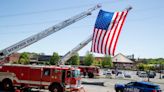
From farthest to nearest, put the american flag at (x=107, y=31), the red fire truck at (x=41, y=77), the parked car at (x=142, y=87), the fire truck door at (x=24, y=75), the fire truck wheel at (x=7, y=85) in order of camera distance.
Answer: the fire truck wheel at (x=7, y=85) → the fire truck door at (x=24, y=75) → the american flag at (x=107, y=31) → the red fire truck at (x=41, y=77) → the parked car at (x=142, y=87)

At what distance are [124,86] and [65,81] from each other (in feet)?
17.0

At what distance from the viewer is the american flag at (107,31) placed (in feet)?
82.5

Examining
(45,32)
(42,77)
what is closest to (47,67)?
(42,77)

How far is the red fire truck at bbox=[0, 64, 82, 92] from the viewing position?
24828 millimetres

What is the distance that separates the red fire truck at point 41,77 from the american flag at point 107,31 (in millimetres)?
3131

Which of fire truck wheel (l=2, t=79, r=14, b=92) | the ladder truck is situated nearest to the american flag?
the ladder truck

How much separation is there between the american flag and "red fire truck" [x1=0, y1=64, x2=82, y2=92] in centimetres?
313

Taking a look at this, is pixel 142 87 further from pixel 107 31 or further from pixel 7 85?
pixel 7 85

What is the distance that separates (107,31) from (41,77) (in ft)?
22.8

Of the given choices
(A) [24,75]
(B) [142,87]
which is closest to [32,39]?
(A) [24,75]

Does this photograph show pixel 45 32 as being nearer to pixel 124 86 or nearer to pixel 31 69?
pixel 31 69

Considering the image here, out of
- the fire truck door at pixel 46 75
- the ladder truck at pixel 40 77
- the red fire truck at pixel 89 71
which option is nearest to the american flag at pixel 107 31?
the ladder truck at pixel 40 77

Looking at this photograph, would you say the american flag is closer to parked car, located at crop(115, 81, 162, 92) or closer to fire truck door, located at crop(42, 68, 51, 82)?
parked car, located at crop(115, 81, 162, 92)

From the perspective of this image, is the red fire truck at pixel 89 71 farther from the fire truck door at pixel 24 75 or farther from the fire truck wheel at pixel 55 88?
the fire truck wheel at pixel 55 88
